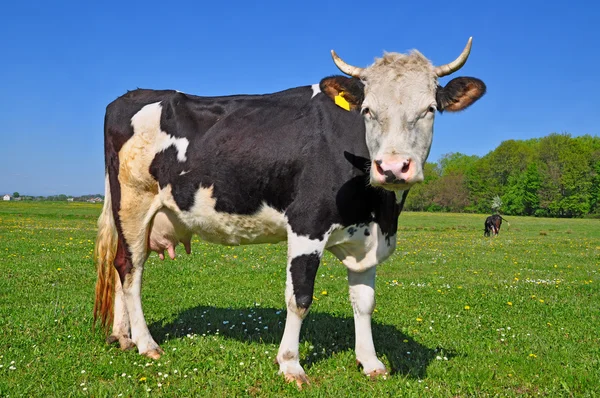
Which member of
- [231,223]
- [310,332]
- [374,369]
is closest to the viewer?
[374,369]

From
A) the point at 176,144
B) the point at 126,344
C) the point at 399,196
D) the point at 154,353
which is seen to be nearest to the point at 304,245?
the point at 399,196

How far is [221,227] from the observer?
6.22 m

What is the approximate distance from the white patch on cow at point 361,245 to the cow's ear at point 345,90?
4.59 feet

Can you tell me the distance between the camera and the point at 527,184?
318ft

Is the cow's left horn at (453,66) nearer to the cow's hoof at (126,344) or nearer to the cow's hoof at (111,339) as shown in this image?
the cow's hoof at (126,344)

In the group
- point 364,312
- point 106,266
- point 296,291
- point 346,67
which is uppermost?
point 346,67

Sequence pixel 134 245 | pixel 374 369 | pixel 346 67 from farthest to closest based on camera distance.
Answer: pixel 134 245
pixel 374 369
pixel 346 67

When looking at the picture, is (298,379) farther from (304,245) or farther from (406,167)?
(406,167)

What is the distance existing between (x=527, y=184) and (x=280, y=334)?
100656 millimetres

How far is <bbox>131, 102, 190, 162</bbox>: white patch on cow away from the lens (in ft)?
21.1

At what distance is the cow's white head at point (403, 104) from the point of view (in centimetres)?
448

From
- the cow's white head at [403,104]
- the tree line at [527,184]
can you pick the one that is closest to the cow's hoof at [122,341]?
the cow's white head at [403,104]

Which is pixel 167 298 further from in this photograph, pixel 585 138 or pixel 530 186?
pixel 585 138

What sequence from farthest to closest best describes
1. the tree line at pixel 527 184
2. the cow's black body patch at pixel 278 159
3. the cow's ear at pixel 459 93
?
the tree line at pixel 527 184, the cow's black body patch at pixel 278 159, the cow's ear at pixel 459 93
